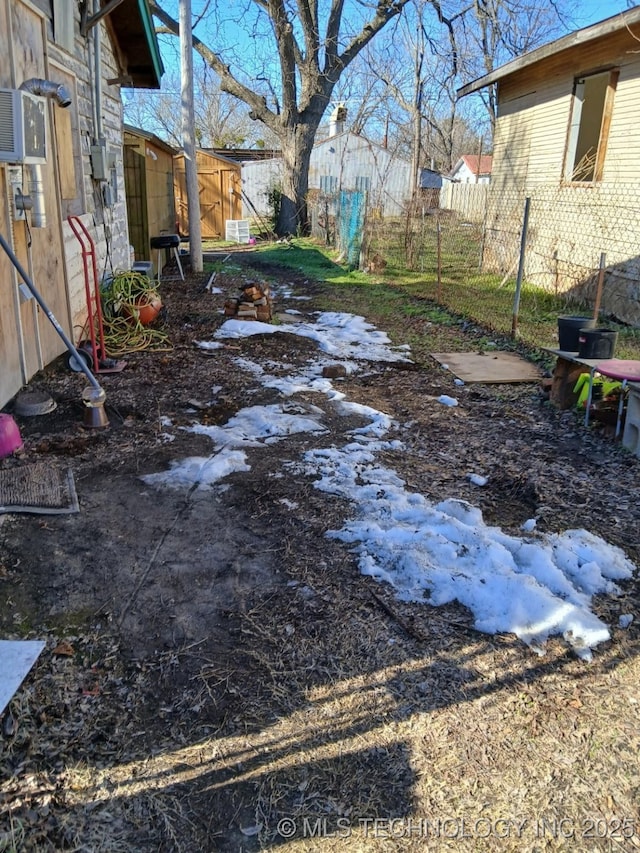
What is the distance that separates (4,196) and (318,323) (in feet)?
16.3

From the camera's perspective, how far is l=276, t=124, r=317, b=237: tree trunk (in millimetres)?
20156

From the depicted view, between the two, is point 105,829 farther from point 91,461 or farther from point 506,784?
point 91,461

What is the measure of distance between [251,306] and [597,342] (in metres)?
5.01

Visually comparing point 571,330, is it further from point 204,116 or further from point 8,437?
point 204,116

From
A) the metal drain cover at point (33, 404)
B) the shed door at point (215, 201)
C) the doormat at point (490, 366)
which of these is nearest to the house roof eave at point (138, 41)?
the metal drain cover at point (33, 404)

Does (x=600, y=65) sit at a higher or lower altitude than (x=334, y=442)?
higher

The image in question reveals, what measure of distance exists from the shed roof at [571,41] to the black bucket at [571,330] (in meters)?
5.19

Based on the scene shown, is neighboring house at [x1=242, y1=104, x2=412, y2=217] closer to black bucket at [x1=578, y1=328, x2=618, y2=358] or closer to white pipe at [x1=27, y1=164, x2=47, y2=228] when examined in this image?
black bucket at [x1=578, y1=328, x2=618, y2=358]

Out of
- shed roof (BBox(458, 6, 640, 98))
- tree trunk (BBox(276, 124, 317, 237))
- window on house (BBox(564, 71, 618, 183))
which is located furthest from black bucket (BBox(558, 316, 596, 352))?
tree trunk (BBox(276, 124, 317, 237))

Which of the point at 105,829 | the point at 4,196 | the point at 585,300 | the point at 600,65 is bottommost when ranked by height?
the point at 105,829

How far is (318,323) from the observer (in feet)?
30.0

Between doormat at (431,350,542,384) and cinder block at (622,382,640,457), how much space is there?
179 centimetres

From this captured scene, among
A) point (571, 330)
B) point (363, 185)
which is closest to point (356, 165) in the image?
point (363, 185)

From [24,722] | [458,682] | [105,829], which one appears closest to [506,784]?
[458,682]
